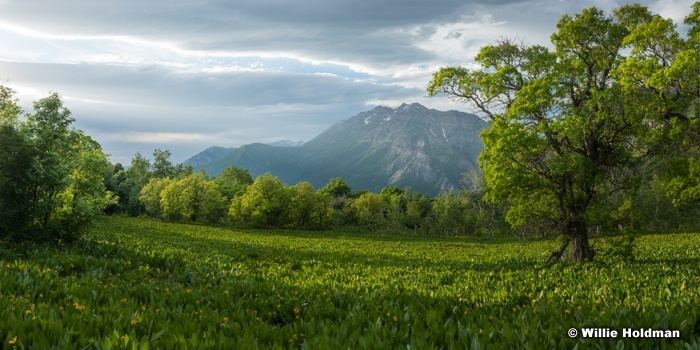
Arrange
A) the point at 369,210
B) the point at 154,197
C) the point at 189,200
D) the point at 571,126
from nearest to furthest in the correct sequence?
the point at 571,126 < the point at 189,200 < the point at 154,197 < the point at 369,210

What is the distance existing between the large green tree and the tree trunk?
1.7 inches

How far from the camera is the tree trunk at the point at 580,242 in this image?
18.2 m

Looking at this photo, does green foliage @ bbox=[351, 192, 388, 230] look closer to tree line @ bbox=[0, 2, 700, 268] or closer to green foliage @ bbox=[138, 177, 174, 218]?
green foliage @ bbox=[138, 177, 174, 218]

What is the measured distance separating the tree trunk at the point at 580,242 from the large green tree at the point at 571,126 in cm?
4

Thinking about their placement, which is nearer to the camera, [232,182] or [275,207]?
[275,207]

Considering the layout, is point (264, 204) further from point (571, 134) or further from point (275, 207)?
point (571, 134)

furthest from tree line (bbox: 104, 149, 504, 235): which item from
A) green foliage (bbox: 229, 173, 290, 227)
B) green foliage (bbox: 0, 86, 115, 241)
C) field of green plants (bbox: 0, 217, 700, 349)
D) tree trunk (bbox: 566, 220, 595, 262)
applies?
field of green plants (bbox: 0, 217, 700, 349)

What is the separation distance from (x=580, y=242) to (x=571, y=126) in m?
5.32

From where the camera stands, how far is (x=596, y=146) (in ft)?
59.3

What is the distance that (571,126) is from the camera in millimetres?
17031

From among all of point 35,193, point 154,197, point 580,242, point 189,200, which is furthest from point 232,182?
point 580,242

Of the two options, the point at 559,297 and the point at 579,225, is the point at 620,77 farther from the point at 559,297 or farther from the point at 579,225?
the point at 559,297

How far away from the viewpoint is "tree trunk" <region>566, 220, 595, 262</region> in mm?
18250

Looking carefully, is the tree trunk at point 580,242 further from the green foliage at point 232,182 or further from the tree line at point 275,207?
the green foliage at point 232,182
